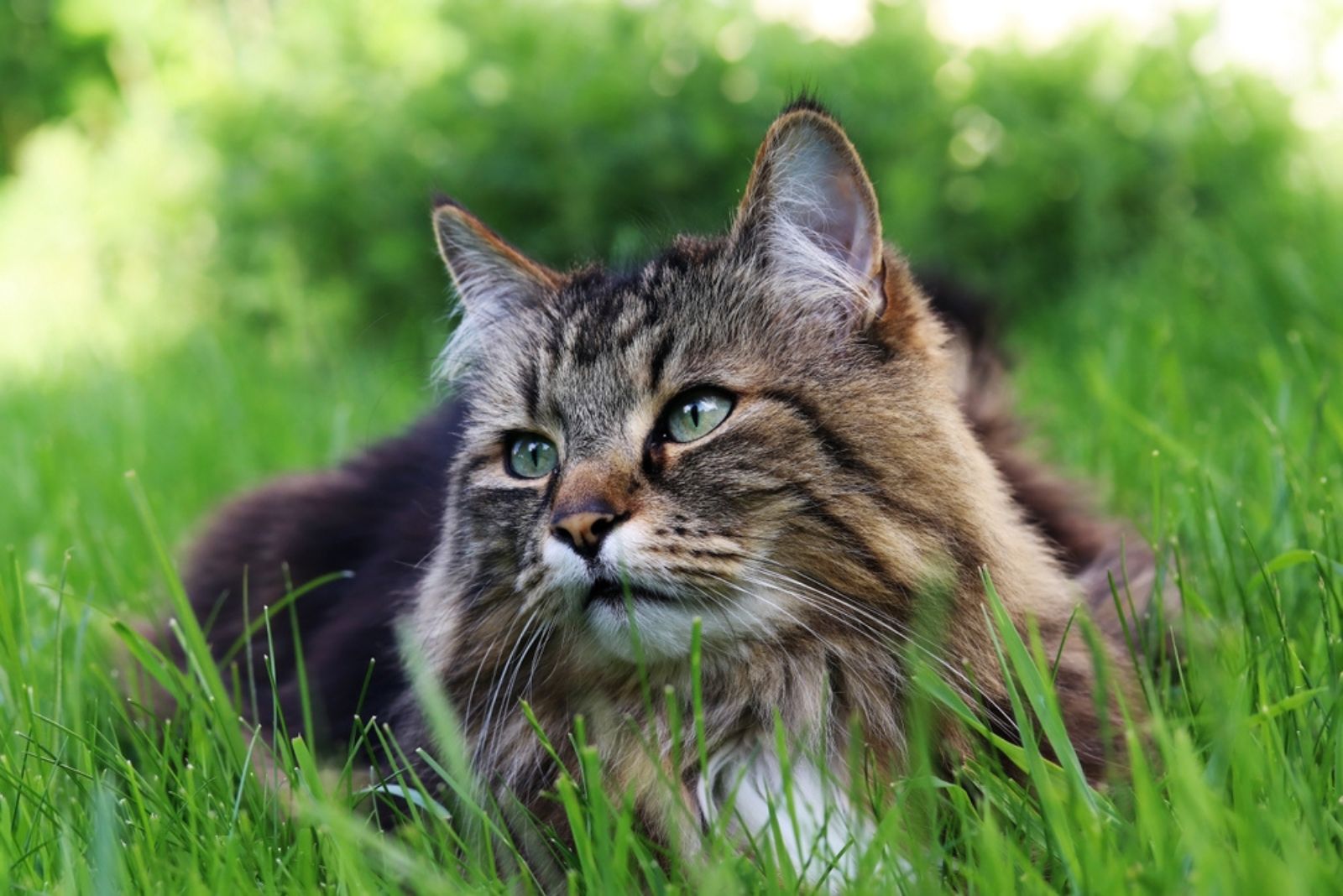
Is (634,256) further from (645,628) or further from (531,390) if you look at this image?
(645,628)

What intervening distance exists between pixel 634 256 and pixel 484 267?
1.16 feet

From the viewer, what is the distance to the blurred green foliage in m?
4.94

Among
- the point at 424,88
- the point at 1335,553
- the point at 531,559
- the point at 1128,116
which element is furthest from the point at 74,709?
the point at 1128,116

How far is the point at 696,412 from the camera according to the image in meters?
1.83

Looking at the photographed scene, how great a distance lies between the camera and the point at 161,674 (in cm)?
187

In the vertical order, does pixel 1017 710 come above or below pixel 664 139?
below

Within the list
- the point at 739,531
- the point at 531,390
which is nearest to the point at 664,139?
the point at 531,390

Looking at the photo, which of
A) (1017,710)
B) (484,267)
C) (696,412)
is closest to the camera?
(1017,710)

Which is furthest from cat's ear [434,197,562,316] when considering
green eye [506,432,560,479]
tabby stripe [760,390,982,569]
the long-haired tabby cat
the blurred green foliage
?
the blurred green foliage

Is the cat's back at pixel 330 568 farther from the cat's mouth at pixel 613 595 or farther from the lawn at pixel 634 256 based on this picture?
the cat's mouth at pixel 613 595

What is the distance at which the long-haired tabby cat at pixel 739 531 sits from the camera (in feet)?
5.58

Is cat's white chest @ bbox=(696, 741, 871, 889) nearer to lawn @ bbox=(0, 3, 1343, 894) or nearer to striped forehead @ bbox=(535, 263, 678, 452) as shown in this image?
lawn @ bbox=(0, 3, 1343, 894)

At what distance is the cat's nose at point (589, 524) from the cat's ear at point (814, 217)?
0.48 m

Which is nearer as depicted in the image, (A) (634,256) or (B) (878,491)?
(B) (878,491)
